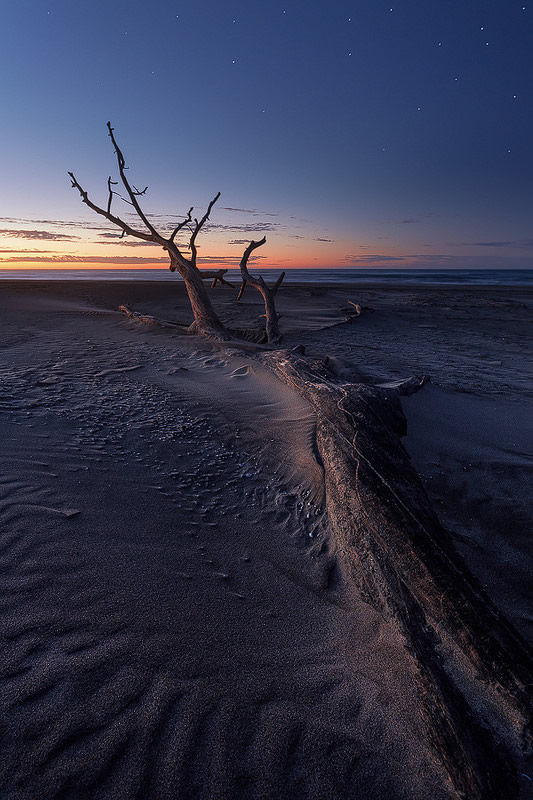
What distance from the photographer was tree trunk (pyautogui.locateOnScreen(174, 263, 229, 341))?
7.88 meters

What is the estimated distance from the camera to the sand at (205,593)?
1.21m

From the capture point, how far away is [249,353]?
21.9ft

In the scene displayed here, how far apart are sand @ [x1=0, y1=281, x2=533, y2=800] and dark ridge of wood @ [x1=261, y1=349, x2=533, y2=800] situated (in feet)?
0.32

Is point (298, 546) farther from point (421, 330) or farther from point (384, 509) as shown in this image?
point (421, 330)

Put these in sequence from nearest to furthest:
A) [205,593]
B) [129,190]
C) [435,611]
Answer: [435,611]
[205,593]
[129,190]

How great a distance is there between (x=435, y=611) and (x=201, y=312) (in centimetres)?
743

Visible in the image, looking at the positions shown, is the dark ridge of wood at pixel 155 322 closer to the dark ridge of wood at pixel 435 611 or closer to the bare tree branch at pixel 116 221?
the bare tree branch at pixel 116 221

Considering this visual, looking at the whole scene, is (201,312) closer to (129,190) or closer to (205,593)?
(129,190)

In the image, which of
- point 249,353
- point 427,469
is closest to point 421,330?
point 249,353

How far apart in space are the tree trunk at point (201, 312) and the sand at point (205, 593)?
129 inches

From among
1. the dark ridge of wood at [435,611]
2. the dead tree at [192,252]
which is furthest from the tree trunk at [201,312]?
the dark ridge of wood at [435,611]

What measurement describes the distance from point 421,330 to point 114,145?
8750mm

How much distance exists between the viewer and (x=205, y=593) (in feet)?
6.17

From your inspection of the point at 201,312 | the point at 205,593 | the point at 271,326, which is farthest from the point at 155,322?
the point at 205,593
